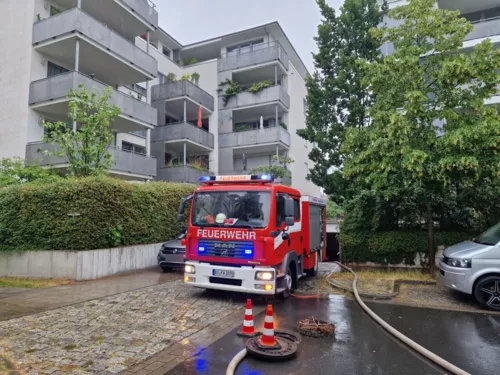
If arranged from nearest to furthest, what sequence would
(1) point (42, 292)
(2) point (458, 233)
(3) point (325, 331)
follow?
(3) point (325, 331) < (1) point (42, 292) < (2) point (458, 233)

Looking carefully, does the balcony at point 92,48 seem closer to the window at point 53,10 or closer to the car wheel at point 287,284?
the window at point 53,10

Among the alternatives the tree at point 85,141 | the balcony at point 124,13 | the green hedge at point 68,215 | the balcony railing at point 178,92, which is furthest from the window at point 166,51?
the green hedge at point 68,215

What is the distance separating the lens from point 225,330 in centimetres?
544

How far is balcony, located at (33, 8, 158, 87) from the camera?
48.4ft

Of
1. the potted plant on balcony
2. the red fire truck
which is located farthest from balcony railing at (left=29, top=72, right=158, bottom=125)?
the red fire truck

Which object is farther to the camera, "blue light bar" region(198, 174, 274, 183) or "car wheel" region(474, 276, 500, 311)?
"blue light bar" region(198, 174, 274, 183)

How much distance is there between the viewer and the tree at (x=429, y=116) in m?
8.48

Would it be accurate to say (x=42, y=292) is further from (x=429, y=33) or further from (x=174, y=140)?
(x=174, y=140)

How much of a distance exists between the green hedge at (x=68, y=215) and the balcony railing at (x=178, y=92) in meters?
12.5

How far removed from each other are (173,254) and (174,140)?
39.4 feet

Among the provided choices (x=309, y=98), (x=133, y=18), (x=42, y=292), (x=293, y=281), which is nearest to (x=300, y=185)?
(x=309, y=98)

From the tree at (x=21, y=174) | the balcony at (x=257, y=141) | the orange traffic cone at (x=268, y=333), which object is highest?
the balcony at (x=257, y=141)

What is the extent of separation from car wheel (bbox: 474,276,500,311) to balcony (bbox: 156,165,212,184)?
53.9 feet

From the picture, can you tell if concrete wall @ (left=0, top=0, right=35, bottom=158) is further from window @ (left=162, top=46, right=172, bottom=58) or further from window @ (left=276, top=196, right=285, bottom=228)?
window @ (left=276, top=196, right=285, bottom=228)
